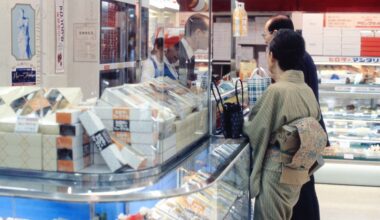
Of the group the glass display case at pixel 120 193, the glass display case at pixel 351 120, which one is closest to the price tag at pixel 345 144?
the glass display case at pixel 351 120

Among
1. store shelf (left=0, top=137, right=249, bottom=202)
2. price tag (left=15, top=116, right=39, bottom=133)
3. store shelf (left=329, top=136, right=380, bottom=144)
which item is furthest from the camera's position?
store shelf (left=329, top=136, right=380, bottom=144)

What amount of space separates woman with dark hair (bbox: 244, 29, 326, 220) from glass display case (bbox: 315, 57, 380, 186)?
324 cm

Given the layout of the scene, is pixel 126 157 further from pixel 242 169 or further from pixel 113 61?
pixel 113 61

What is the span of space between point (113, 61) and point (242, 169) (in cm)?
224

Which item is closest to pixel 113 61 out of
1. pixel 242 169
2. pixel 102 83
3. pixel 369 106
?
pixel 102 83

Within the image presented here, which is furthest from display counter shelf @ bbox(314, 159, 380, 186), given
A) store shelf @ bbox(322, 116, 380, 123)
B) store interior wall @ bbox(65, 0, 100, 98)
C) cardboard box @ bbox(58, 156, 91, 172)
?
cardboard box @ bbox(58, 156, 91, 172)

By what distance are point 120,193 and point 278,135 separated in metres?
1.46

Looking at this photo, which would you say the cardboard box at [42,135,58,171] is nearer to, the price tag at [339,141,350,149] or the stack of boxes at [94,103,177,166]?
the stack of boxes at [94,103,177,166]

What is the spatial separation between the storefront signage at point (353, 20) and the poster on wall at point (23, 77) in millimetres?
3731

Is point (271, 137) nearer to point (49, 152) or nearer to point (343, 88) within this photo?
point (49, 152)

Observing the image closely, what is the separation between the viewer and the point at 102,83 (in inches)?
187

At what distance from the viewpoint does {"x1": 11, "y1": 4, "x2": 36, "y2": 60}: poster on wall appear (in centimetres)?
418

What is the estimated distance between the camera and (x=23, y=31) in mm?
4270

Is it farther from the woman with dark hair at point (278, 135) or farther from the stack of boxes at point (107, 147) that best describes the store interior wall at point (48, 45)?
the stack of boxes at point (107, 147)
